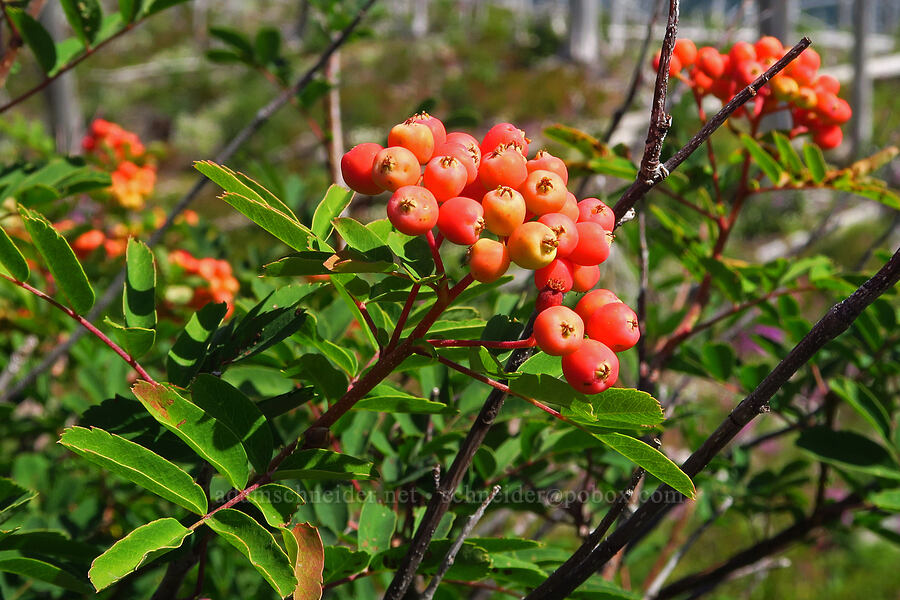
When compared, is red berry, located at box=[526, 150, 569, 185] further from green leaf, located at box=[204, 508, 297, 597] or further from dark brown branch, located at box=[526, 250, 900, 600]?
green leaf, located at box=[204, 508, 297, 597]

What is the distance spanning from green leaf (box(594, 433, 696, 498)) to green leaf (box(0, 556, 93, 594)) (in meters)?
0.47

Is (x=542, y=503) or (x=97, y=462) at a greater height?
(x=542, y=503)

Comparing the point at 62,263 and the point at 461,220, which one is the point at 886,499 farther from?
the point at 62,263

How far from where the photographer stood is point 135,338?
0.67m

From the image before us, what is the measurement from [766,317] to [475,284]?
2.31ft

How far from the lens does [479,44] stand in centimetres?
1480

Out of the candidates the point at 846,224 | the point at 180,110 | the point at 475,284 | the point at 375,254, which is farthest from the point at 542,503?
the point at 180,110

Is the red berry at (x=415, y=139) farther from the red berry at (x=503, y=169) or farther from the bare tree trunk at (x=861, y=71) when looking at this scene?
the bare tree trunk at (x=861, y=71)

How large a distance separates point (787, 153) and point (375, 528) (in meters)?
0.75

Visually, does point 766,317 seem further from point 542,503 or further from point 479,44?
point 479,44

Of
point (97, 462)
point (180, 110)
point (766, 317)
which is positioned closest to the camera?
point (97, 462)

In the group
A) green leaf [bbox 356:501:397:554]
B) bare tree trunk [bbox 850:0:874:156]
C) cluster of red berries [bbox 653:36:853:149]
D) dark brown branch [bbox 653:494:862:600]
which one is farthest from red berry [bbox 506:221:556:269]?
bare tree trunk [bbox 850:0:874:156]

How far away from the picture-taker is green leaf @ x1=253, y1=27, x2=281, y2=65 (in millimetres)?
1531

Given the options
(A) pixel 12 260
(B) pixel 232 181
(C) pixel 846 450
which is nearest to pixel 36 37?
(A) pixel 12 260
